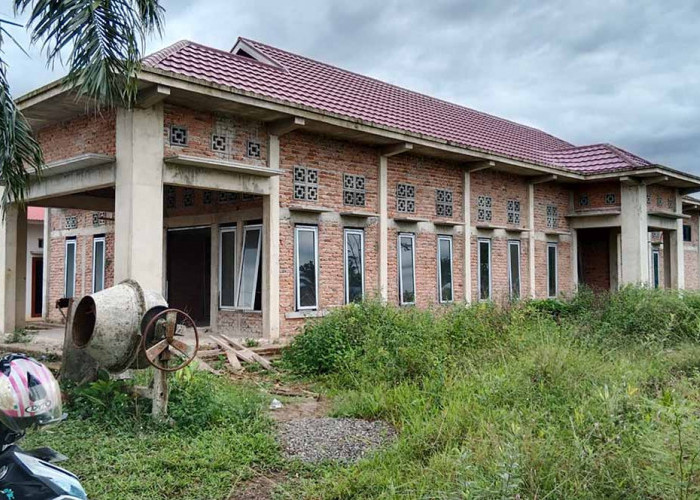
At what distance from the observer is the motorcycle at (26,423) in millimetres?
2771

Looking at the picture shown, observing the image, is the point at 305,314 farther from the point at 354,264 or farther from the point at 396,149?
the point at 396,149

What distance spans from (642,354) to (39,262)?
19.7 m

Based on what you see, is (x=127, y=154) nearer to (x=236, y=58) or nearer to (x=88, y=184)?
(x=88, y=184)

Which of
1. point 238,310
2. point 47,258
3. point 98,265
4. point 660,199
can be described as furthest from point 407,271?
point 660,199

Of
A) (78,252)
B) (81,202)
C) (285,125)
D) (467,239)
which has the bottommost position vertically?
(78,252)

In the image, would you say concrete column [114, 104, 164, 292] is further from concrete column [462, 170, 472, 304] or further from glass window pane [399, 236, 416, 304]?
concrete column [462, 170, 472, 304]

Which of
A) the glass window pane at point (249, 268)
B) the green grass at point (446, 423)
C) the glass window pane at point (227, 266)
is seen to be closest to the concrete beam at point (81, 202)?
the glass window pane at point (227, 266)

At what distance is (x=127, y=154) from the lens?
30.0 feet

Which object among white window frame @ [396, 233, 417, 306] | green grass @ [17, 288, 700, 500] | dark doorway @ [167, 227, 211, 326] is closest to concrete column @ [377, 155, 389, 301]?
white window frame @ [396, 233, 417, 306]

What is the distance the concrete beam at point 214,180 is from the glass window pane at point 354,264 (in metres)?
2.41

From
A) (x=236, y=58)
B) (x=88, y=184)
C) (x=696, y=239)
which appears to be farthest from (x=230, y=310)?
(x=696, y=239)

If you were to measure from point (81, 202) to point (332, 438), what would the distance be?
32.3 feet

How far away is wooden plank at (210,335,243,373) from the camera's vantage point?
383 inches

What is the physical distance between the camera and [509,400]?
5.82 meters
